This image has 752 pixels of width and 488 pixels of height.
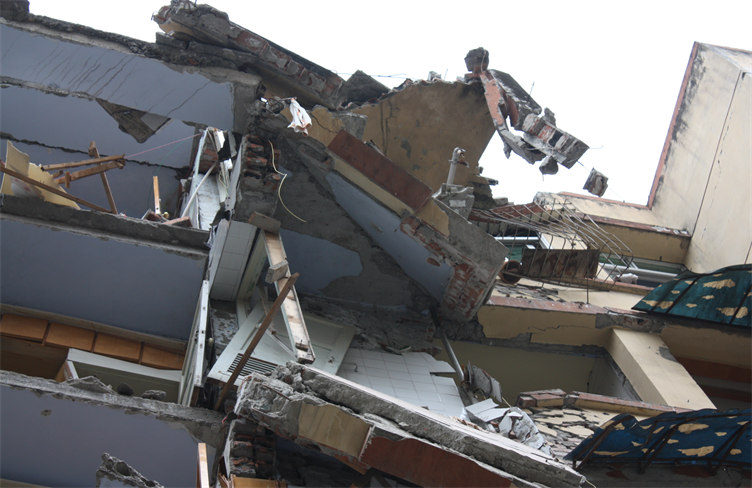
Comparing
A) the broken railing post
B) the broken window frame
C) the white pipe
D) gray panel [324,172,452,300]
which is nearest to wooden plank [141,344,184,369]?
the broken window frame

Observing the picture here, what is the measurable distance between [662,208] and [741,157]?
2858mm

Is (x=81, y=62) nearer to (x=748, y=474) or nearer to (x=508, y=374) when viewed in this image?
(x=508, y=374)

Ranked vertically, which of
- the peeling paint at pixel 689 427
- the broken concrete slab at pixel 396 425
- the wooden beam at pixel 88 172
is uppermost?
the wooden beam at pixel 88 172

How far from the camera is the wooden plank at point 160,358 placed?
308 inches

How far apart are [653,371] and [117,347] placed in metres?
6.66

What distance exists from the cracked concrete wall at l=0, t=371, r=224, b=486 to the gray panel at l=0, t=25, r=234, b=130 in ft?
12.2

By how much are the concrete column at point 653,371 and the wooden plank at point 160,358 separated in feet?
18.9

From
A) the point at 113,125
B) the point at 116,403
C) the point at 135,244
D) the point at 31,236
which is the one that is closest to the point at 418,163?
the point at 113,125

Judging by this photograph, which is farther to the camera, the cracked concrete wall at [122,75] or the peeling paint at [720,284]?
the peeling paint at [720,284]

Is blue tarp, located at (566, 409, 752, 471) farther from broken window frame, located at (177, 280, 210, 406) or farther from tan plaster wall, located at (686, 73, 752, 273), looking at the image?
tan plaster wall, located at (686, 73, 752, 273)

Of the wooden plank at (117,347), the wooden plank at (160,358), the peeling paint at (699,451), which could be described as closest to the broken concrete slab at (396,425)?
the peeling paint at (699,451)

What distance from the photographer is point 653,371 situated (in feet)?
28.4

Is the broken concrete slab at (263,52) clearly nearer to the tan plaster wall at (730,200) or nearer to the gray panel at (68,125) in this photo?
the gray panel at (68,125)

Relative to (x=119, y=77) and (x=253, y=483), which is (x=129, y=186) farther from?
(x=253, y=483)
